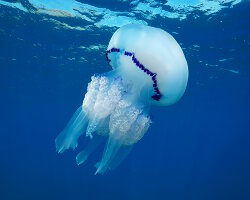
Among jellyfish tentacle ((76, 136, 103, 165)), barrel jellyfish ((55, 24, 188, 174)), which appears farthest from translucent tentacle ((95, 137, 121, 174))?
jellyfish tentacle ((76, 136, 103, 165))

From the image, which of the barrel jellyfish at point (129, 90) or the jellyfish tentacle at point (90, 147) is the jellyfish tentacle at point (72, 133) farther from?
the jellyfish tentacle at point (90, 147)

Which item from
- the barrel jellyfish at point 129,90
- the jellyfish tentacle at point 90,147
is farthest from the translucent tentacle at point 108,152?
the jellyfish tentacle at point 90,147

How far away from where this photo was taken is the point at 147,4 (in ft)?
23.8

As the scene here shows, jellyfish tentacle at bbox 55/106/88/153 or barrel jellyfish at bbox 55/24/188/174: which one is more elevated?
barrel jellyfish at bbox 55/24/188/174

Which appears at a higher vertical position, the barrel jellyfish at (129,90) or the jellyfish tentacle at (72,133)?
the barrel jellyfish at (129,90)

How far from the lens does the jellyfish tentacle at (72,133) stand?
2.83m

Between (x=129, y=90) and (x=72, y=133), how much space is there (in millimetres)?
743

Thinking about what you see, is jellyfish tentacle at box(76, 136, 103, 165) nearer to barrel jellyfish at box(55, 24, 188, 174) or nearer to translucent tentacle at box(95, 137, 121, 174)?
barrel jellyfish at box(55, 24, 188, 174)

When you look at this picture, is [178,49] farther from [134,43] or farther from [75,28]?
[75,28]

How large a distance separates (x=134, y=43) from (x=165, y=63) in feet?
1.15

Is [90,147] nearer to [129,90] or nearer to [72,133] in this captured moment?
[72,133]

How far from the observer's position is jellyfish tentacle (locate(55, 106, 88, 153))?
2.83 metres

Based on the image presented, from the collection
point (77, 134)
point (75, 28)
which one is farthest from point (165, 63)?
point (75, 28)

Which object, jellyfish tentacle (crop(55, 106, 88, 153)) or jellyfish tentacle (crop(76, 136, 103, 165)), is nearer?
jellyfish tentacle (crop(55, 106, 88, 153))
